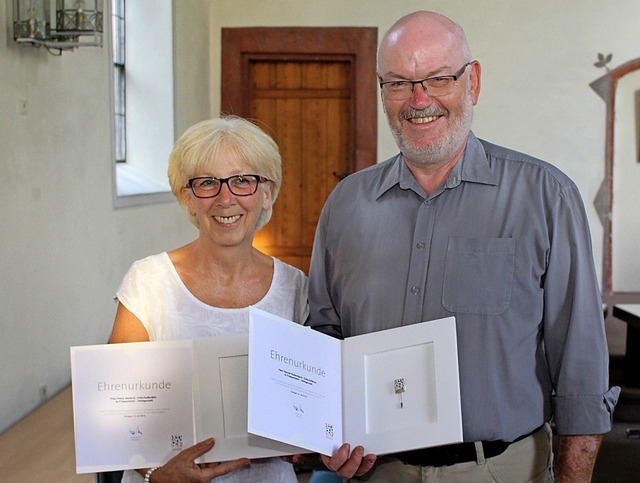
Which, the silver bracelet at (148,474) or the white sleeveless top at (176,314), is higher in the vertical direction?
the white sleeveless top at (176,314)

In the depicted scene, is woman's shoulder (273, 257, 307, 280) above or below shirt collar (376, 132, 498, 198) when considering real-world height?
below

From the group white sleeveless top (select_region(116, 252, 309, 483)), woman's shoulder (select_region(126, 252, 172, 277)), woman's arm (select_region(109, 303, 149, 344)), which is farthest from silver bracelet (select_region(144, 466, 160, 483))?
woman's shoulder (select_region(126, 252, 172, 277))

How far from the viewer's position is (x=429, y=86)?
2.08m

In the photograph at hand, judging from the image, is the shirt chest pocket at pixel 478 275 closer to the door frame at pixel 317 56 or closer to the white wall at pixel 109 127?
the white wall at pixel 109 127

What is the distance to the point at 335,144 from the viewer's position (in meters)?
9.13

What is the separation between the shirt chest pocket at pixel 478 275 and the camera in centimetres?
205

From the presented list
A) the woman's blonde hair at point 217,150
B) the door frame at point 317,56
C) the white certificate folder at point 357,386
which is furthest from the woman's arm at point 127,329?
the door frame at point 317,56

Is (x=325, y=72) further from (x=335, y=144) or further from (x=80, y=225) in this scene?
(x=80, y=225)

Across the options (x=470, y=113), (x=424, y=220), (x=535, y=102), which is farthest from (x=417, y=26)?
(x=535, y=102)

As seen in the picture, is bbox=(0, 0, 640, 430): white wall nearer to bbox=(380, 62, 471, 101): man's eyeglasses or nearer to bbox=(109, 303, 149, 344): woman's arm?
bbox=(109, 303, 149, 344): woman's arm

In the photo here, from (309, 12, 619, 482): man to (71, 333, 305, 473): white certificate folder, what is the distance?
237 mm

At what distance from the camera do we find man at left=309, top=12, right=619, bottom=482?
2031 mm

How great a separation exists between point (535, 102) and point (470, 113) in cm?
687

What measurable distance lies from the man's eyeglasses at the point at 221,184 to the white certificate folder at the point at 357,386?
402 mm
